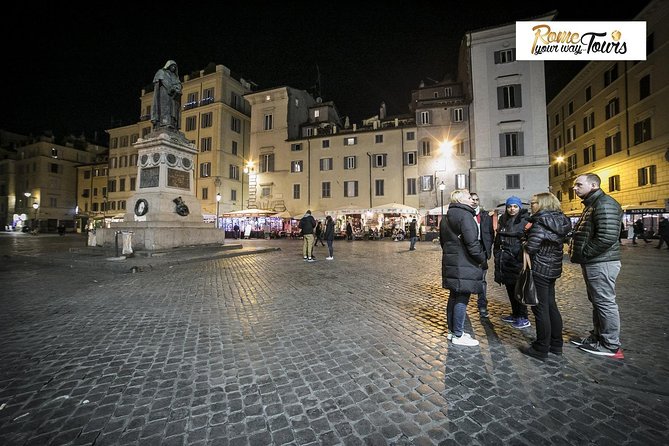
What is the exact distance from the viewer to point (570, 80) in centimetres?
3275

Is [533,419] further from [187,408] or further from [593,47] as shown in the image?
[593,47]

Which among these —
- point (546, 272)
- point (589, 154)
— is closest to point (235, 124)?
point (589, 154)

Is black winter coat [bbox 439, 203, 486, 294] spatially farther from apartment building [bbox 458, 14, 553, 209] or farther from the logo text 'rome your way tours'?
apartment building [bbox 458, 14, 553, 209]

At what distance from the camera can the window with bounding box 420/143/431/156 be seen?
31.1 metres

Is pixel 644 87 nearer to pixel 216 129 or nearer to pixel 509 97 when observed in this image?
pixel 509 97

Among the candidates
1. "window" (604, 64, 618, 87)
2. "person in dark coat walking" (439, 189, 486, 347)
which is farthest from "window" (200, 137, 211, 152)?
"window" (604, 64, 618, 87)

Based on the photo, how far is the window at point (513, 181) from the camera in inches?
1081

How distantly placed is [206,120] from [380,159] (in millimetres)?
23851

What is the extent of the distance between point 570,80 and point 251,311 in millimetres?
42430

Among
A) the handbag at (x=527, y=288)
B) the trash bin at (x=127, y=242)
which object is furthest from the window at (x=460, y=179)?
the handbag at (x=527, y=288)

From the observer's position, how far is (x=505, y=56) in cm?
2795

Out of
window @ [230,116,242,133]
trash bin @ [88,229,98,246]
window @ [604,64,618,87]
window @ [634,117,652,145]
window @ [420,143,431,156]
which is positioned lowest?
trash bin @ [88,229,98,246]

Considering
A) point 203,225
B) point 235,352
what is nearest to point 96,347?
point 235,352

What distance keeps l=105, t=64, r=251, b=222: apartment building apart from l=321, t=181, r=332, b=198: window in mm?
13279
